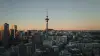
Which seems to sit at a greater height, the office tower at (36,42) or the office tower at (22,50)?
the office tower at (36,42)

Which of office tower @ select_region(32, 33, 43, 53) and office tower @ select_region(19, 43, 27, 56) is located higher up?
office tower @ select_region(32, 33, 43, 53)

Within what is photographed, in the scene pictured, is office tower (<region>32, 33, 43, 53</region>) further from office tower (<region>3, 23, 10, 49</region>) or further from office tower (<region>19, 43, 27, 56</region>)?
office tower (<region>3, 23, 10, 49</region>)

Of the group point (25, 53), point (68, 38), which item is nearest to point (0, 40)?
point (25, 53)

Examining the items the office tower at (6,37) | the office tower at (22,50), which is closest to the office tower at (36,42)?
the office tower at (22,50)

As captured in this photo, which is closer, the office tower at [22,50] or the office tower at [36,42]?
the office tower at [22,50]

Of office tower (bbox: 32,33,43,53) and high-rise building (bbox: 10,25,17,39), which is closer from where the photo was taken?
high-rise building (bbox: 10,25,17,39)

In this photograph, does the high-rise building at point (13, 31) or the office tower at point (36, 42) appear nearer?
the high-rise building at point (13, 31)

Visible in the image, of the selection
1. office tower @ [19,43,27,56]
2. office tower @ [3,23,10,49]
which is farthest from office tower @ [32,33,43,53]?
office tower @ [3,23,10,49]

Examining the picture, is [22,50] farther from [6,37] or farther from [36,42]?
[36,42]

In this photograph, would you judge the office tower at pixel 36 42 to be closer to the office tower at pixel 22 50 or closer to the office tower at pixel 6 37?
the office tower at pixel 22 50

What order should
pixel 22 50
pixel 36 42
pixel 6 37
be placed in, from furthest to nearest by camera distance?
1. pixel 36 42
2. pixel 6 37
3. pixel 22 50

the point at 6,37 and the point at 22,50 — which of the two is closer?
the point at 22,50
